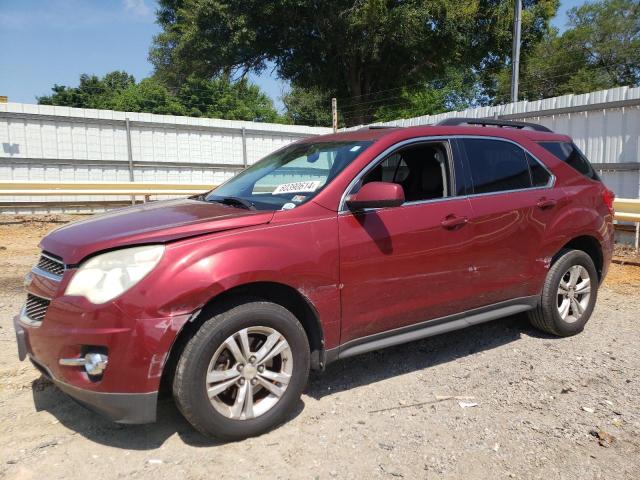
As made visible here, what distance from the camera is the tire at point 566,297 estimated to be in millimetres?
4445

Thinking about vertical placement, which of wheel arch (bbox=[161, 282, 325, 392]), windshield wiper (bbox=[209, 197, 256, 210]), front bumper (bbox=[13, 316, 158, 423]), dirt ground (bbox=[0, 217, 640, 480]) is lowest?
dirt ground (bbox=[0, 217, 640, 480])

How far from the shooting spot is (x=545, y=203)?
4.29 meters

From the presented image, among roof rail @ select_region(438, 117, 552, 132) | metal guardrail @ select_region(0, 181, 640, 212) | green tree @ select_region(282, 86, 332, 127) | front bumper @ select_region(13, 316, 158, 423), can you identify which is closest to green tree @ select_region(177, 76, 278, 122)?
green tree @ select_region(282, 86, 332, 127)

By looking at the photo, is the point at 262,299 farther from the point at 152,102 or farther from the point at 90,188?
the point at 152,102

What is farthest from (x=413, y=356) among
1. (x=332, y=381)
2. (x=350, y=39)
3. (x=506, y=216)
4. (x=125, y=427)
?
(x=350, y=39)

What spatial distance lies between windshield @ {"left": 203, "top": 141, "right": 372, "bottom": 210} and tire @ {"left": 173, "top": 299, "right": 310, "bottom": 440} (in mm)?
739

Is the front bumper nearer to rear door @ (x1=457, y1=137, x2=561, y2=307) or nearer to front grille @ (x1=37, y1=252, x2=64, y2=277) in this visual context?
front grille @ (x1=37, y1=252, x2=64, y2=277)

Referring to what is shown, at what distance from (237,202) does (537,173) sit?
2.60 metres

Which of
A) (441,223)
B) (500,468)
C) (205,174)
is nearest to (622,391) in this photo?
(500,468)

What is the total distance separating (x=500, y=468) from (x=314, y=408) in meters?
1.18

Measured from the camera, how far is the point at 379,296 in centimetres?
337

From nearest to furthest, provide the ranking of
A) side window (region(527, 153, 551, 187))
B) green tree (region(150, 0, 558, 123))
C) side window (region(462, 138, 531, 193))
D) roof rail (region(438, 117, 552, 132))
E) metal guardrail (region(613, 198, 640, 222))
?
side window (region(462, 138, 531, 193)) < roof rail (region(438, 117, 552, 132)) < side window (region(527, 153, 551, 187)) < metal guardrail (region(613, 198, 640, 222)) < green tree (region(150, 0, 558, 123))

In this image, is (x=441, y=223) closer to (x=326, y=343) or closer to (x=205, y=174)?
(x=326, y=343)

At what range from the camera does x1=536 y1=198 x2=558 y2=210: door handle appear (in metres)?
4.25
